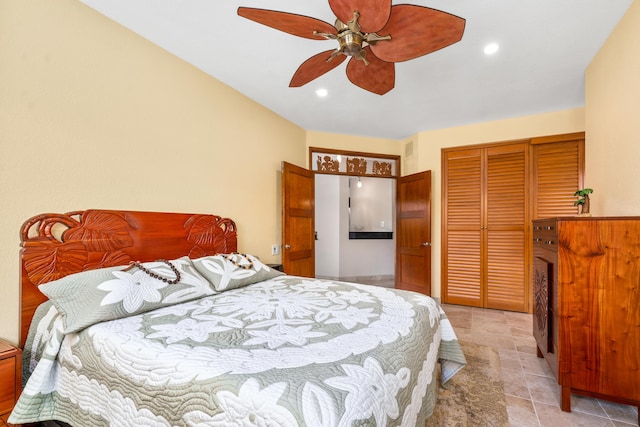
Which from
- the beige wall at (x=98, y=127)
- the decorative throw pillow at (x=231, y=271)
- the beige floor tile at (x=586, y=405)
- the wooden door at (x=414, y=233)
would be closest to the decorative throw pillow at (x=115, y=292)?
the decorative throw pillow at (x=231, y=271)

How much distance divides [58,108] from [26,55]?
11.3 inches

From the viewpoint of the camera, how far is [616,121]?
204cm

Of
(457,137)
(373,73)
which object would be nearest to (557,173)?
(457,137)

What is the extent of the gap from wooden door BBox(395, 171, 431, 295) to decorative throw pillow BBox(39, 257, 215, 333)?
10.4ft

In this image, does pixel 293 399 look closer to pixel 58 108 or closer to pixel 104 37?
pixel 58 108

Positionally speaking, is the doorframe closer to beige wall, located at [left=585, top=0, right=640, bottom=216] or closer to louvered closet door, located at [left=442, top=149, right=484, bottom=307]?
louvered closet door, located at [left=442, top=149, right=484, bottom=307]

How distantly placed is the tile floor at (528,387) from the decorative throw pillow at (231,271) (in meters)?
1.89

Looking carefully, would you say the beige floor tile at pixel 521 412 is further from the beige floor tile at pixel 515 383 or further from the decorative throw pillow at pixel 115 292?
the decorative throw pillow at pixel 115 292

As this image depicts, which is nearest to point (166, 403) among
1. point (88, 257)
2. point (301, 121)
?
point (88, 257)

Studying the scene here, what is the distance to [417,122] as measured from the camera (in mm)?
3906

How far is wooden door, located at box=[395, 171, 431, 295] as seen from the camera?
4.06 m

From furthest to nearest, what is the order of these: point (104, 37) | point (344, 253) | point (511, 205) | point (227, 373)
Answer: point (344, 253), point (511, 205), point (104, 37), point (227, 373)

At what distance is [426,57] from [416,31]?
1.10 m

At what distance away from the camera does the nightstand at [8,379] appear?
1289mm
